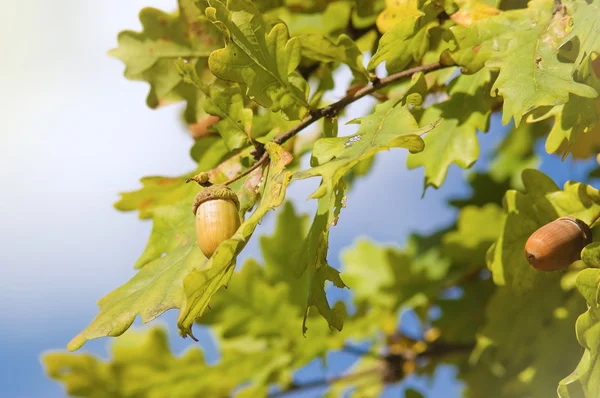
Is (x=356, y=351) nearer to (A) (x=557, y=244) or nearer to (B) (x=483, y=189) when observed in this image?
(B) (x=483, y=189)

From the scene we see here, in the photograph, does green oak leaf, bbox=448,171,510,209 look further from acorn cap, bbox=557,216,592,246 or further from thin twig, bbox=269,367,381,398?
acorn cap, bbox=557,216,592,246

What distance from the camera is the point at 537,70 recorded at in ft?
3.42

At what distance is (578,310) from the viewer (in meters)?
1.43

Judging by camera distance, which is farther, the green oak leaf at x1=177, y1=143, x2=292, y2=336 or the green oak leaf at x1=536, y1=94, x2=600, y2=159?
the green oak leaf at x1=536, y1=94, x2=600, y2=159

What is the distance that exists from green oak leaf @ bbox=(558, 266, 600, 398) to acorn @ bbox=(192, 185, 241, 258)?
0.47 meters

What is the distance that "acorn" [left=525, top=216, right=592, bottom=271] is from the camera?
111cm

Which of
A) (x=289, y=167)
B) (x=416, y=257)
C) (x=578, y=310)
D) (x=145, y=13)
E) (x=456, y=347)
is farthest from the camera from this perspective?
(x=416, y=257)

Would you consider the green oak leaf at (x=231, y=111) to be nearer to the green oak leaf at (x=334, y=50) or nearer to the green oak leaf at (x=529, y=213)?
the green oak leaf at (x=334, y=50)

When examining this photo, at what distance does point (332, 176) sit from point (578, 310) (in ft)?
2.56

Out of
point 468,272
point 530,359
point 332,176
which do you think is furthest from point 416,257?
point 332,176

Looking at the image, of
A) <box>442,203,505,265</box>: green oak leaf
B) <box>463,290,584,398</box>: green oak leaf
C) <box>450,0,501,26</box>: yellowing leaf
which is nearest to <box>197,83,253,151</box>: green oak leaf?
<box>450,0,501,26</box>: yellowing leaf

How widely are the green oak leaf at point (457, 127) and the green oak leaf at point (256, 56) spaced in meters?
0.30

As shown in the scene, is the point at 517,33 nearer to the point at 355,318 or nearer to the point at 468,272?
the point at 468,272

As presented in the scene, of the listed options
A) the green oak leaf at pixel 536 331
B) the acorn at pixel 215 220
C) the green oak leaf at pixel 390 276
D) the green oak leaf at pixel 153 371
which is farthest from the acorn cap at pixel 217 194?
the green oak leaf at pixel 390 276
